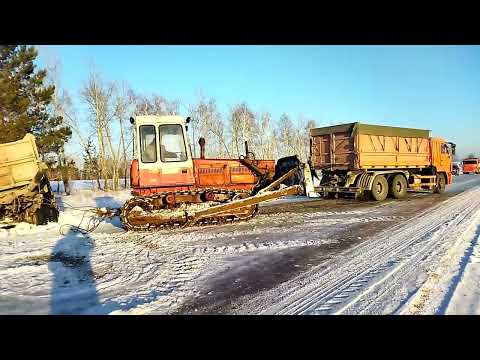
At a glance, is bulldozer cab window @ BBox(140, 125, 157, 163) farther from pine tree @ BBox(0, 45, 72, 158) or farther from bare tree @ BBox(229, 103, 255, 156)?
bare tree @ BBox(229, 103, 255, 156)

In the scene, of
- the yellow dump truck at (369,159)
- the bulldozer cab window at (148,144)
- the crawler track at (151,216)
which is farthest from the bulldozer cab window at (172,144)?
the yellow dump truck at (369,159)

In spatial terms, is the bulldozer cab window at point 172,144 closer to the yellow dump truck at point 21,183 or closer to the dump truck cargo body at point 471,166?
the yellow dump truck at point 21,183

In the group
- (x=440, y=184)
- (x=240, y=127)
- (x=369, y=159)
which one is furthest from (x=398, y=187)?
(x=240, y=127)

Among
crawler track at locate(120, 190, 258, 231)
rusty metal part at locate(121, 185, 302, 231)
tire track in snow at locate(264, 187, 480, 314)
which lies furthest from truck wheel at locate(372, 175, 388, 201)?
crawler track at locate(120, 190, 258, 231)

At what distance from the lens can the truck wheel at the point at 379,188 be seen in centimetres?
1343

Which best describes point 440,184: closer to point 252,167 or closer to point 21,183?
point 252,167

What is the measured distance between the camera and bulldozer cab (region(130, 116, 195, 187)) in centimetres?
851

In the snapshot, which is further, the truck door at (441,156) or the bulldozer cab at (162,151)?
the truck door at (441,156)

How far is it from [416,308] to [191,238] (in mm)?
5024

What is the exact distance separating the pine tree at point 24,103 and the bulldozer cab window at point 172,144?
13023 millimetres

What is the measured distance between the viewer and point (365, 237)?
7.00 metres

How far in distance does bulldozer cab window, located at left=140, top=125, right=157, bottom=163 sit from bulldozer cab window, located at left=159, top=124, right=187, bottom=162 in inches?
7.3
